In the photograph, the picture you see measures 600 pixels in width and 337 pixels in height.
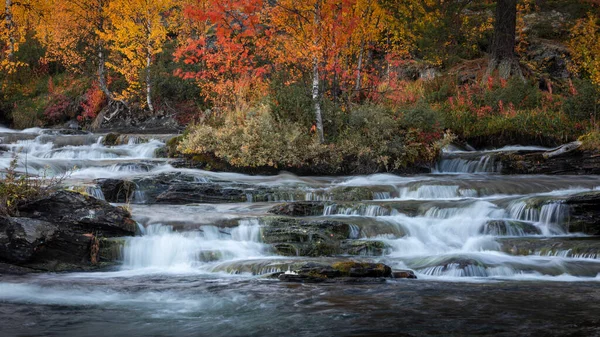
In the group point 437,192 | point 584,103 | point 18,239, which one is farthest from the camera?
point 584,103

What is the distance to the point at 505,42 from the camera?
69.4 feet

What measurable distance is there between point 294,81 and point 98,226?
8844 mm

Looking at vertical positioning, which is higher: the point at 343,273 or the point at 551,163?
the point at 551,163

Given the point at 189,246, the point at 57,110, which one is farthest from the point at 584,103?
the point at 57,110

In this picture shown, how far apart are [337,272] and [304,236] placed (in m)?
1.81

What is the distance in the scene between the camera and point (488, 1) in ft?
75.0

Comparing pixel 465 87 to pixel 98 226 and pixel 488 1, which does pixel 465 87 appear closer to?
pixel 488 1

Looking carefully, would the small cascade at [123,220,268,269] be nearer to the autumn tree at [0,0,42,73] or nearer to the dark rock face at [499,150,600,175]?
the dark rock face at [499,150,600,175]

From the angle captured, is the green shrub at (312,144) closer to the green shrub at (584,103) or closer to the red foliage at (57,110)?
the green shrub at (584,103)

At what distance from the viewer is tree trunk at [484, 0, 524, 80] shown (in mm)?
20781

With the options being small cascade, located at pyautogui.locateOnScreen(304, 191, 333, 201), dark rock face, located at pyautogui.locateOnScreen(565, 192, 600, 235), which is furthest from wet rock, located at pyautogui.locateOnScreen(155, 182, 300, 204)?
dark rock face, located at pyautogui.locateOnScreen(565, 192, 600, 235)

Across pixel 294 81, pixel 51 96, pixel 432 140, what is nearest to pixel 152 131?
pixel 51 96

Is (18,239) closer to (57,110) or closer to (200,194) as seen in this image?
(200,194)

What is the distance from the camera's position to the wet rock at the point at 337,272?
25.1 ft
